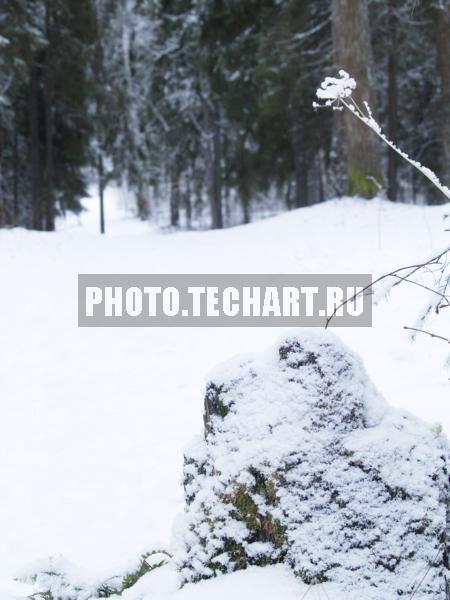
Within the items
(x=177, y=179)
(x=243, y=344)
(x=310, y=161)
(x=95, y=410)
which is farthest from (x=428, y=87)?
(x=95, y=410)

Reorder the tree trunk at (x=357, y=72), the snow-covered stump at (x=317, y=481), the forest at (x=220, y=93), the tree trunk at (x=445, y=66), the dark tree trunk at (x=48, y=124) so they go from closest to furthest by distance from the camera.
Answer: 1. the snow-covered stump at (x=317, y=481)
2. the tree trunk at (x=357, y=72)
3. the tree trunk at (x=445, y=66)
4. the forest at (x=220, y=93)
5. the dark tree trunk at (x=48, y=124)

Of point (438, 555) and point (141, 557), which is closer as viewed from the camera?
point (438, 555)

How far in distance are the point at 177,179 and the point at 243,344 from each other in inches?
759

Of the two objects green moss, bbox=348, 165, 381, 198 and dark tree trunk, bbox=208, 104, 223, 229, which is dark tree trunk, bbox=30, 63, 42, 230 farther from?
green moss, bbox=348, 165, 381, 198

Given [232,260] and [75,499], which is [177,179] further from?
[75,499]

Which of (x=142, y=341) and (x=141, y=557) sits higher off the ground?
(x=142, y=341)

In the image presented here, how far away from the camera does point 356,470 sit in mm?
1851

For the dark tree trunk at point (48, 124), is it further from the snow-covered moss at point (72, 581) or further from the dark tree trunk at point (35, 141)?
the snow-covered moss at point (72, 581)

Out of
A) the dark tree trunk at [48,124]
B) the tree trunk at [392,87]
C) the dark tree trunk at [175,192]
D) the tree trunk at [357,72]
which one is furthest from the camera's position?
the dark tree trunk at [175,192]

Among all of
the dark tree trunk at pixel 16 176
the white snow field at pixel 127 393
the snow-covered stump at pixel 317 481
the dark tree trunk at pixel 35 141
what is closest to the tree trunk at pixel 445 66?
the white snow field at pixel 127 393

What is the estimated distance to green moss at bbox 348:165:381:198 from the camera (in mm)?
10383

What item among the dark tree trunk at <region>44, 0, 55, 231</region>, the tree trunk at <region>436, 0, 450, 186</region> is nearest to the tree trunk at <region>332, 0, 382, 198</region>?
the tree trunk at <region>436, 0, 450, 186</region>

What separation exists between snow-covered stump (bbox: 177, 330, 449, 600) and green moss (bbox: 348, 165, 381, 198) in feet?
29.1

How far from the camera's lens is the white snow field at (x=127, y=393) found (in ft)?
10.3
